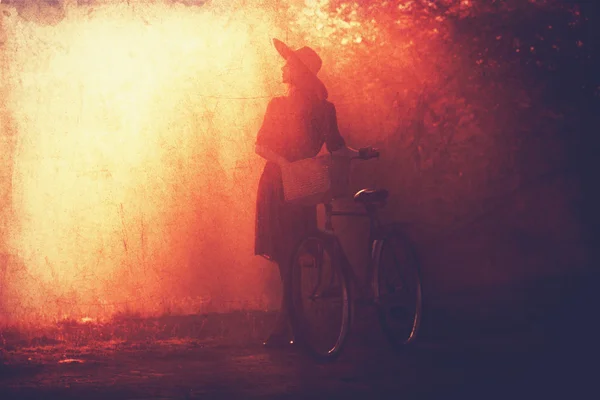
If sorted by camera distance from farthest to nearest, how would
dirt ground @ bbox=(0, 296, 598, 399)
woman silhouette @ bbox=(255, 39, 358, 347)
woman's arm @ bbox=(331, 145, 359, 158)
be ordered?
1. woman silhouette @ bbox=(255, 39, 358, 347)
2. woman's arm @ bbox=(331, 145, 359, 158)
3. dirt ground @ bbox=(0, 296, 598, 399)

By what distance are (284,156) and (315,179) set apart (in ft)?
2.98

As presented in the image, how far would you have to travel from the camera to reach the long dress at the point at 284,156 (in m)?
7.60

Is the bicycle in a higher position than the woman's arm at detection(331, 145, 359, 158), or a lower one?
lower

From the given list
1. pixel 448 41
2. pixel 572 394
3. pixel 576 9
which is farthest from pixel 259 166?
pixel 572 394

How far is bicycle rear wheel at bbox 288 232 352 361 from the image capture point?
6594 mm

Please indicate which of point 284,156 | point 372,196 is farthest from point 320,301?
point 284,156

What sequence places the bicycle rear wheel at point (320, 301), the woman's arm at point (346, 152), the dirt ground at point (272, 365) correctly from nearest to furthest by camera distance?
the dirt ground at point (272, 365)
the bicycle rear wheel at point (320, 301)
the woman's arm at point (346, 152)

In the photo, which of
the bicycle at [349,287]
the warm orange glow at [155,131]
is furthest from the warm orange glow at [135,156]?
the bicycle at [349,287]

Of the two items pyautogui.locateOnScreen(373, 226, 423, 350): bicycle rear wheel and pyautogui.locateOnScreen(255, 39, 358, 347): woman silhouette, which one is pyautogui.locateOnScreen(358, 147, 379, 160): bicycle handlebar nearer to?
pyautogui.locateOnScreen(255, 39, 358, 347): woman silhouette

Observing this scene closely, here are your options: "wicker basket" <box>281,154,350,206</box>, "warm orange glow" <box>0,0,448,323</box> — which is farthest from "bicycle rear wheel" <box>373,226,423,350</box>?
"warm orange glow" <box>0,0,448,323</box>

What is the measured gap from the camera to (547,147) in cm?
942

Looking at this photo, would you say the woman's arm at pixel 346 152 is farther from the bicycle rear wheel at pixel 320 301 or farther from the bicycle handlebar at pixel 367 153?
the bicycle rear wheel at pixel 320 301

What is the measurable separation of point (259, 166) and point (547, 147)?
8.61 feet

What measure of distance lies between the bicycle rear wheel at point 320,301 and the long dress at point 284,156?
57 cm
